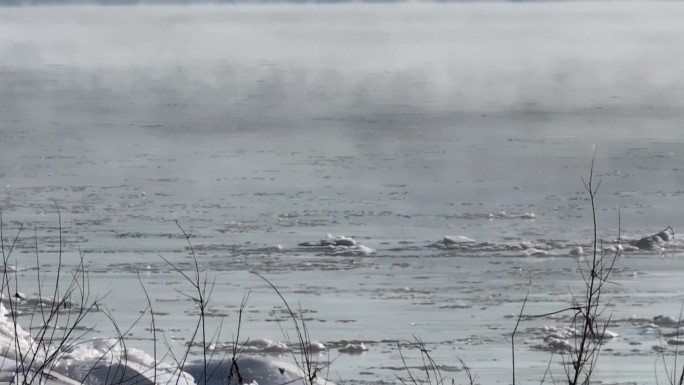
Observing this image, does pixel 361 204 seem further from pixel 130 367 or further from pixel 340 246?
pixel 130 367

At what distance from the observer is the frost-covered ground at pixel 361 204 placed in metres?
10.0

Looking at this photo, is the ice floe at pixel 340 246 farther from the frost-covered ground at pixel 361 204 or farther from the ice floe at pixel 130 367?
the ice floe at pixel 130 367

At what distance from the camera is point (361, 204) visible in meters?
16.1

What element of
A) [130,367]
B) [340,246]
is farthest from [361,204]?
[130,367]

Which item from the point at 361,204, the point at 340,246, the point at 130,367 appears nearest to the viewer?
the point at 130,367

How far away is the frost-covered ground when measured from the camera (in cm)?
1000

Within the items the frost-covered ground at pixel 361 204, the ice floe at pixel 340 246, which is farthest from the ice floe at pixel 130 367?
the ice floe at pixel 340 246

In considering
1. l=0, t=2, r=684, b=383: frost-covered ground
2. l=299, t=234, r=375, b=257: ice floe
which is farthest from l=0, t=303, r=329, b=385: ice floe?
l=299, t=234, r=375, b=257: ice floe

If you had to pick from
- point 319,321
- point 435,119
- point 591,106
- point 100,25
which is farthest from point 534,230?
point 100,25

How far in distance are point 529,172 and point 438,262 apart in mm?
7312

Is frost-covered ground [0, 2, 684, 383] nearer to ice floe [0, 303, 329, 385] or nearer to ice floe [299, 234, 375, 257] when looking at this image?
ice floe [299, 234, 375, 257]

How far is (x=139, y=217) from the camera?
15180 mm

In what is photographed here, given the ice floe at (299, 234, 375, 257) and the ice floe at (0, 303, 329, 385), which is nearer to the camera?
the ice floe at (0, 303, 329, 385)

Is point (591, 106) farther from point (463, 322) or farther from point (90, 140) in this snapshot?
point (463, 322)
